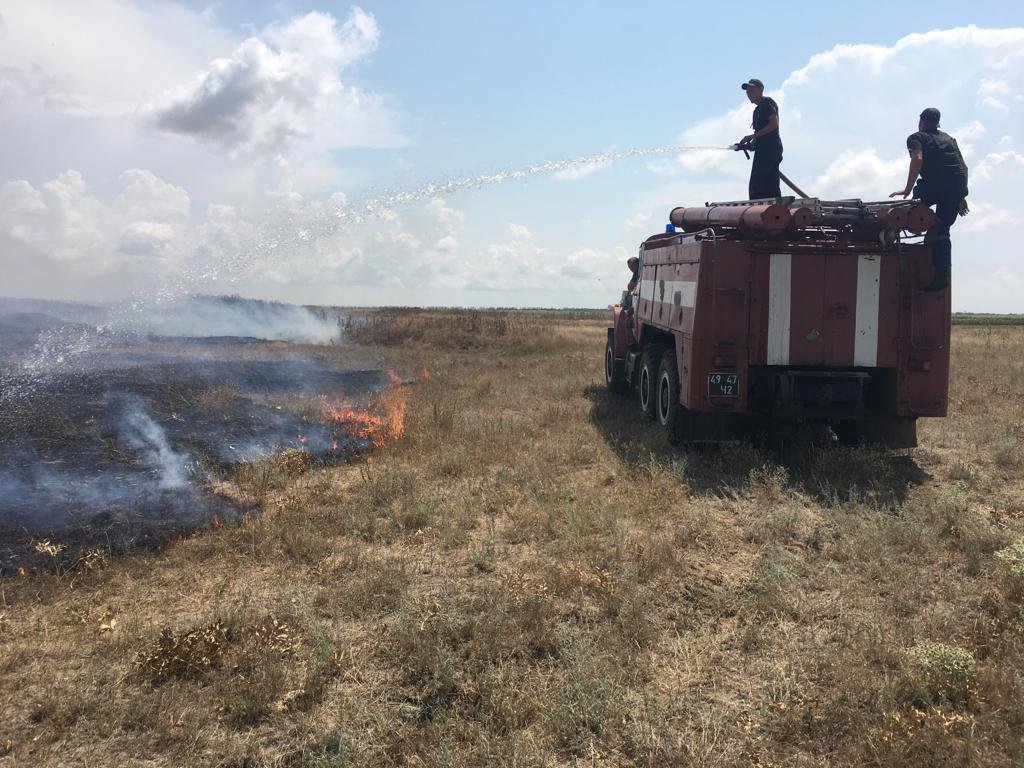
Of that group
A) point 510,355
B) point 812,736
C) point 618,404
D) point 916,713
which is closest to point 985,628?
point 916,713

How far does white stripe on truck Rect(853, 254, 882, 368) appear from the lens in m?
7.84

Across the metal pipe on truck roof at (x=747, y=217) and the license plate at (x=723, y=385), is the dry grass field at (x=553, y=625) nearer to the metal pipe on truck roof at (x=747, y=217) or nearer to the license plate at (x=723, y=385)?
the license plate at (x=723, y=385)

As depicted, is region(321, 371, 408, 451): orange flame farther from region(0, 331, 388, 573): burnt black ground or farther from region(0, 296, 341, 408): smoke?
region(0, 296, 341, 408): smoke

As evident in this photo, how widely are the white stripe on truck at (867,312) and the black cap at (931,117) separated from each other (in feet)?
5.43

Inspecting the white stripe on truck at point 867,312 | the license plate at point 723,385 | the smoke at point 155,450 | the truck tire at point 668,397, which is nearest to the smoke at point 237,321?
the smoke at point 155,450

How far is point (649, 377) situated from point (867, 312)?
3.70m

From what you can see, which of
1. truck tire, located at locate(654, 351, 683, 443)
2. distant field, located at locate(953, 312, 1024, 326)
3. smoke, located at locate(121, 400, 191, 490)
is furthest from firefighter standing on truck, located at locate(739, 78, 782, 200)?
distant field, located at locate(953, 312, 1024, 326)

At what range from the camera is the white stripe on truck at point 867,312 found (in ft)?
25.7

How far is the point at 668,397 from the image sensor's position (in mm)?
9445

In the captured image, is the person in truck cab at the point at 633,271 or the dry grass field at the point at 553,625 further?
the person in truck cab at the point at 633,271

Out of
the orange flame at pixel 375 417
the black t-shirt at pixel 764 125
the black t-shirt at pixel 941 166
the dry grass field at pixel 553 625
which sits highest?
the black t-shirt at pixel 764 125

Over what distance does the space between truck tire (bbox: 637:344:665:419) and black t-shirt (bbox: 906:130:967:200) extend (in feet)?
13.6

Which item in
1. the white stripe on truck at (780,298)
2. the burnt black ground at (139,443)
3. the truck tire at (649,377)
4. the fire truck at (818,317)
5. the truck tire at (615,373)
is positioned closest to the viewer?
the burnt black ground at (139,443)

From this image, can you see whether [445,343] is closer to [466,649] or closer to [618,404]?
[618,404]
